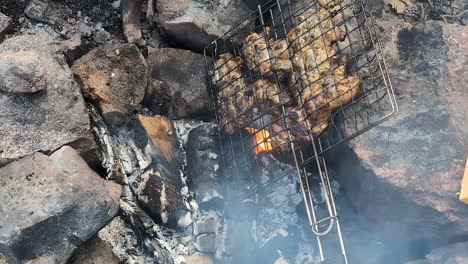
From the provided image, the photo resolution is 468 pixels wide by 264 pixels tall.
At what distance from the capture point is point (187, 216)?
3.04m

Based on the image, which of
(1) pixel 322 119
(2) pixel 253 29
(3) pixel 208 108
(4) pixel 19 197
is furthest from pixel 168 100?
(4) pixel 19 197

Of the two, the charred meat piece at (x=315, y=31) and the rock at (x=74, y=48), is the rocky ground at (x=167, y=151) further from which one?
the charred meat piece at (x=315, y=31)

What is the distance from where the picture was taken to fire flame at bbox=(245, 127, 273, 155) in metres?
3.01

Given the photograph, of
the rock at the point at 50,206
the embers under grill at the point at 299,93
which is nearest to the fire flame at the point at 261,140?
the embers under grill at the point at 299,93

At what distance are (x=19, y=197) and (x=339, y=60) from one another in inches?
80.2

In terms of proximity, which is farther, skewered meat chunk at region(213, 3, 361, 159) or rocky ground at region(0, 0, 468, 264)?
skewered meat chunk at region(213, 3, 361, 159)

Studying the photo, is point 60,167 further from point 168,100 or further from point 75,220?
point 168,100

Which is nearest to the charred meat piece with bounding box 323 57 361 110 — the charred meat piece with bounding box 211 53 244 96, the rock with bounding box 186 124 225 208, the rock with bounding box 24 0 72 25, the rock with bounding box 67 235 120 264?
the charred meat piece with bounding box 211 53 244 96

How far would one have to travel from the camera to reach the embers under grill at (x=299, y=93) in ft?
9.29

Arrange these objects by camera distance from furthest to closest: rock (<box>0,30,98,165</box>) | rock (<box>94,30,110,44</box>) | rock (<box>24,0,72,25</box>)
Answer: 1. rock (<box>94,30,110,44</box>)
2. rock (<box>24,0,72,25</box>)
3. rock (<box>0,30,98,165</box>)

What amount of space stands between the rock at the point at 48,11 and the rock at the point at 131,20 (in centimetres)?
40

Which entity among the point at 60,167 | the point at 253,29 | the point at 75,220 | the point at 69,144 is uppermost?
the point at 253,29

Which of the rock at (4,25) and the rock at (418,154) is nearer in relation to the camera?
the rock at (418,154)

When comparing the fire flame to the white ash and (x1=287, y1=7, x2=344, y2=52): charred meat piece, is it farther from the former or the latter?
the white ash
